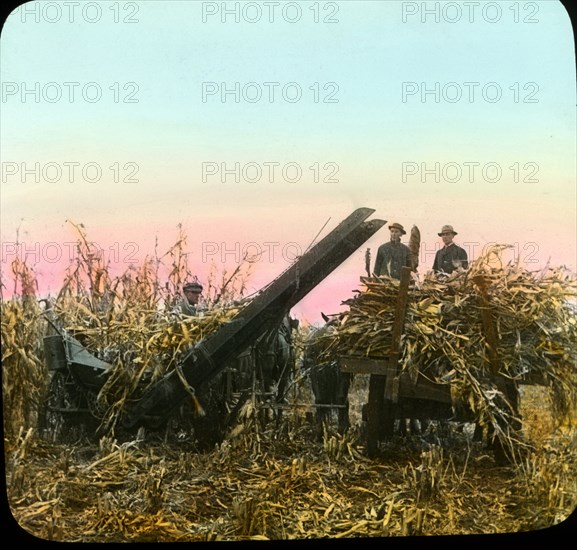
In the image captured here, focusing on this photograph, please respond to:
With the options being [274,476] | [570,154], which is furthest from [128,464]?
[570,154]

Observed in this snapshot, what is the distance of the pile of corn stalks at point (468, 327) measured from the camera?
423cm

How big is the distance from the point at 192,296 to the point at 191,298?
0.04 feet

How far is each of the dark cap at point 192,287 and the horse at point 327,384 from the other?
59 centimetres

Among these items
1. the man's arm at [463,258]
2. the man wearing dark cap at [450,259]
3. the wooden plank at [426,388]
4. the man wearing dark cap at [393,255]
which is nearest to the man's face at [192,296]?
the man wearing dark cap at [393,255]

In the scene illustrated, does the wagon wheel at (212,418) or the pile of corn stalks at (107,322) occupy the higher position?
the pile of corn stalks at (107,322)

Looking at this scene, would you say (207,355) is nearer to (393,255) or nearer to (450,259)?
(393,255)

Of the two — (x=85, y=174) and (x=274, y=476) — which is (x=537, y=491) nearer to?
(x=274, y=476)

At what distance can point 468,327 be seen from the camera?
4238 mm

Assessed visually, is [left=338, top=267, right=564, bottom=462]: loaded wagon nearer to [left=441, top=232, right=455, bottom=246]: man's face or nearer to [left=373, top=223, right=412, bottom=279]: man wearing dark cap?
[left=373, top=223, right=412, bottom=279]: man wearing dark cap

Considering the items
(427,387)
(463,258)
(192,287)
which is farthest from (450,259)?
(192,287)

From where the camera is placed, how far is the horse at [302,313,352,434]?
4.30 metres

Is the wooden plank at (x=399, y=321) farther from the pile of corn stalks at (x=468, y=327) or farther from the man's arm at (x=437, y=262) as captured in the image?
the man's arm at (x=437, y=262)

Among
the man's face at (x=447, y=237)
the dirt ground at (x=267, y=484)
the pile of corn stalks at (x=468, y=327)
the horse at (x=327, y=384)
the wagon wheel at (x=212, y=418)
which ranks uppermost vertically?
the man's face at (x=447, y=237)

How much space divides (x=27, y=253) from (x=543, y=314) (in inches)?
98.3
